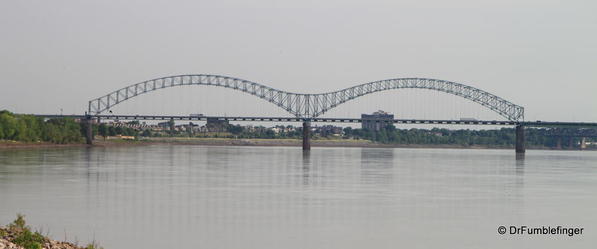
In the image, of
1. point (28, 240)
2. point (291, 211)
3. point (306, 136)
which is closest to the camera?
point (28, 240)

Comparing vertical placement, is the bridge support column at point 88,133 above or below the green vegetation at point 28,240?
above

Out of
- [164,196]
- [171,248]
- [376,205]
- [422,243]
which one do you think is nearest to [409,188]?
[376,205]

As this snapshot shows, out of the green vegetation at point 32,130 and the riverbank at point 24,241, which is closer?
the riverbank at point 24,241

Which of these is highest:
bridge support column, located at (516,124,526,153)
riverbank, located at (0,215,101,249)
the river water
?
bridge support column, located at (516,124,526,153)

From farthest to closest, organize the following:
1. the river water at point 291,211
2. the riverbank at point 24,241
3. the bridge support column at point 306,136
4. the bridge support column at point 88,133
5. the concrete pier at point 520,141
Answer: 1. the concrete pier at point 520,141
2. the bridge support column at point 88,133
3. the bridge support column at point 306,136
4. the river water at point 291,211
5. the riverbank at point 24,241

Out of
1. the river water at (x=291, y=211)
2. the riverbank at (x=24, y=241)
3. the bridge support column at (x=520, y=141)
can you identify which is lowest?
the river water at (x=291, y=211)

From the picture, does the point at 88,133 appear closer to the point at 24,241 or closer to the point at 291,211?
the point at 291,211

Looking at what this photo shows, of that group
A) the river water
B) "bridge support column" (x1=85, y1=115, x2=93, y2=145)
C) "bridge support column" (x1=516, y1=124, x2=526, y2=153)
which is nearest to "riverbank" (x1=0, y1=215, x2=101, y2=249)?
the river water

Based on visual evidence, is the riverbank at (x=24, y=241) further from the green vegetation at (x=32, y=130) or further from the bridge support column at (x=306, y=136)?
the bridge support column at (x=306, y=136)

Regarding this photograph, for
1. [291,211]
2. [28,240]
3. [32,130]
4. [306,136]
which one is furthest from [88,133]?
[28,240]

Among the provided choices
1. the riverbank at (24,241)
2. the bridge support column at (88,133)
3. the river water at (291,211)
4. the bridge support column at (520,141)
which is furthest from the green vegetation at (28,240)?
the bridge support column at (520,141)

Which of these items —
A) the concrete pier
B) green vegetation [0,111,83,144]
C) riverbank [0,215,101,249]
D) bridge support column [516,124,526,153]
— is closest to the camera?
riverbank [0,215,101,249]

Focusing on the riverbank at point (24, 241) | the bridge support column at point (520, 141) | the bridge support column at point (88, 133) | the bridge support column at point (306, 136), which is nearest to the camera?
the riverbank at point (24, 241)

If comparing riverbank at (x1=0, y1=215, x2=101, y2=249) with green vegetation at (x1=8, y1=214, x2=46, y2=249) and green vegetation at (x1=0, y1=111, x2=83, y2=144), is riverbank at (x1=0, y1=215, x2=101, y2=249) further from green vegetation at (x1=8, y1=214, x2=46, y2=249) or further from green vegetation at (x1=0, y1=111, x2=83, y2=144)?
green vegetation at (x1=0, y1=111, x2=83, y2=144)
